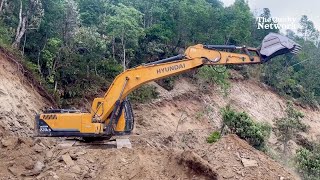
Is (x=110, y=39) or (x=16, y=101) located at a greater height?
(x=110, y=39)

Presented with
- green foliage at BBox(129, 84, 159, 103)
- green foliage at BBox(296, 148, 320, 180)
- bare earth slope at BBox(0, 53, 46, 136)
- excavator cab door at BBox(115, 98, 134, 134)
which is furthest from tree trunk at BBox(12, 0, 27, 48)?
green foliage at BBox(296, 148, 320, 180)

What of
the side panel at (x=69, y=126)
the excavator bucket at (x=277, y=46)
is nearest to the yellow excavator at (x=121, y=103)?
the side panel at (x=69, y=126)

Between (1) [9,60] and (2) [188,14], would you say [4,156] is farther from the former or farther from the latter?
(2) [188,14]

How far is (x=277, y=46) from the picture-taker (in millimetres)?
12438

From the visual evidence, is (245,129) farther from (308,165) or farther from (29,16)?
(29,16)

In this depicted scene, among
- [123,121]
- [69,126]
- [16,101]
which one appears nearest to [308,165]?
[123,121]

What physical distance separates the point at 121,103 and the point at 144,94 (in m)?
11.4

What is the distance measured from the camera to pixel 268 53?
1270cm

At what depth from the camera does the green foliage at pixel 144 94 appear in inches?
958

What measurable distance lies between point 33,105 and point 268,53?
9.72 metres

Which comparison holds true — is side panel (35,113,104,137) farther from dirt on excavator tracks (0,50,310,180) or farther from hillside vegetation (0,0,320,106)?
hillside vegetation (0,0,320,106)

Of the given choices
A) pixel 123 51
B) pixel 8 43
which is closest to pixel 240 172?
pixel 8 43

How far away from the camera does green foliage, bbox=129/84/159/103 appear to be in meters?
24.3

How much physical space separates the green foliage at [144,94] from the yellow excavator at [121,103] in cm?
1021
